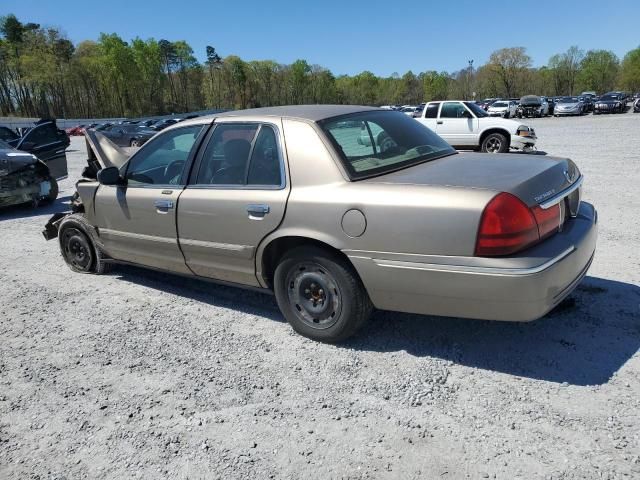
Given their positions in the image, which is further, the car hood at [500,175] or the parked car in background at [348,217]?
the car hood at [500,175]

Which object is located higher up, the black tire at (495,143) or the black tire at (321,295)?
the black tire at (495,143)

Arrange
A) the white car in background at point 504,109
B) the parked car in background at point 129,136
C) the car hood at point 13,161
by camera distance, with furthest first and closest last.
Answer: the white car in background at point 504,109
the parked car in background at point 129,136
the car hood at point 13,161

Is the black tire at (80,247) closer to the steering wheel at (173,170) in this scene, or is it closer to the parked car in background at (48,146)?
the steering wheel at (173,170)

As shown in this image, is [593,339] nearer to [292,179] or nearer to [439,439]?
[439,439]

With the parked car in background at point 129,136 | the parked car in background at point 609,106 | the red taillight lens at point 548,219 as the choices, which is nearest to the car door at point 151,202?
the red taillight lens at point 548,219

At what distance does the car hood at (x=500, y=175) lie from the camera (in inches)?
108

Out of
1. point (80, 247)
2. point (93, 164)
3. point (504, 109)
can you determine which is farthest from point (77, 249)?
point (504, 109)

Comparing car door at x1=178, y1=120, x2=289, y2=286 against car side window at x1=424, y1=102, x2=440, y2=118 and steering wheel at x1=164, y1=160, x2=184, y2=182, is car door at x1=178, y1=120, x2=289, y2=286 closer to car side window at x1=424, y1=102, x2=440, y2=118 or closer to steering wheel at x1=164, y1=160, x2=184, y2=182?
steering wheel at x1=164, y1=160, x2=184, y2=182

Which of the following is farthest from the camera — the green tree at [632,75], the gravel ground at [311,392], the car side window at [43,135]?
the green tree at [632,75]

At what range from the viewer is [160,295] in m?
4.55

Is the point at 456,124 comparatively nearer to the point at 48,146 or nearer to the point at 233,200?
the point at 48,146

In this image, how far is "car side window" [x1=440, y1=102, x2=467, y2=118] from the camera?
46.5 ft

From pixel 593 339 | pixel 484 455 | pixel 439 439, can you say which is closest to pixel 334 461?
pixel 439 439

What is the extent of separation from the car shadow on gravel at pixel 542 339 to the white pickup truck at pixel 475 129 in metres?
10.4
